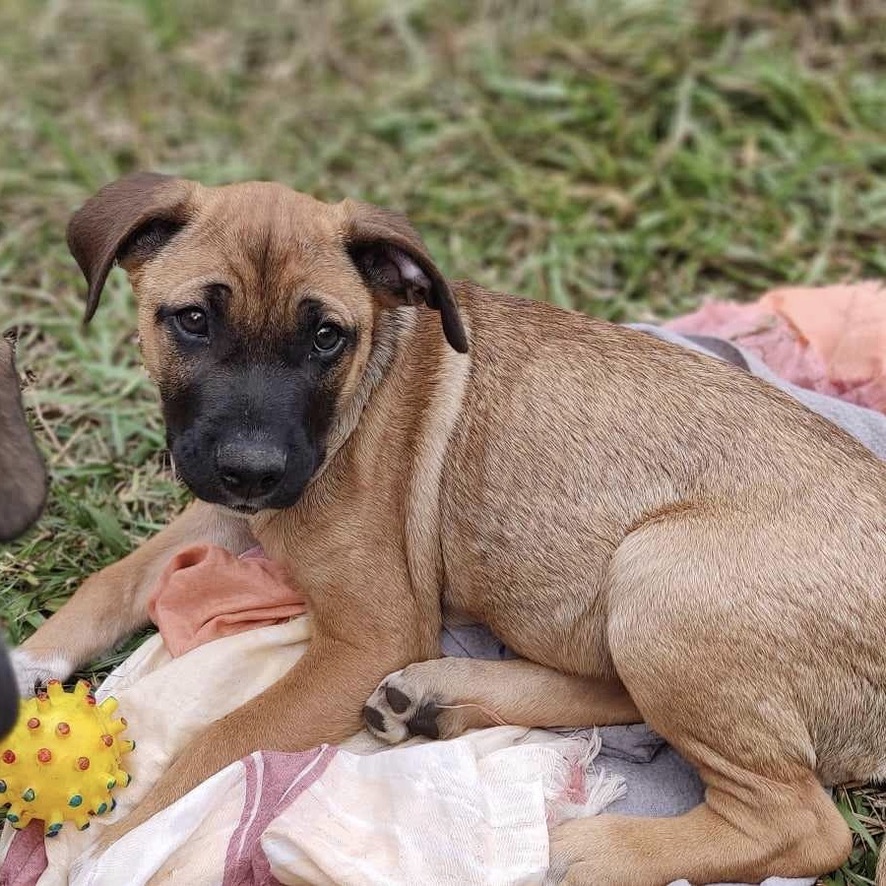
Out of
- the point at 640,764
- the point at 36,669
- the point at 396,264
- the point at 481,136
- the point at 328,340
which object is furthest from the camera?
the point at 481,136

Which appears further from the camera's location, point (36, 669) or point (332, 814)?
point (36, 669)

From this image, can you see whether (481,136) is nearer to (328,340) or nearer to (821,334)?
(821,334)

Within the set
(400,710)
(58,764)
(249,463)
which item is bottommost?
(400,710)

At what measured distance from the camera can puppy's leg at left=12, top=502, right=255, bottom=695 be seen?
5176 millimetres

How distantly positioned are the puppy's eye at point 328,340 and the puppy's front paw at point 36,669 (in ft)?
6.03

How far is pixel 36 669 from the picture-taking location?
202 inches

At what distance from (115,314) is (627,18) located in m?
4.69

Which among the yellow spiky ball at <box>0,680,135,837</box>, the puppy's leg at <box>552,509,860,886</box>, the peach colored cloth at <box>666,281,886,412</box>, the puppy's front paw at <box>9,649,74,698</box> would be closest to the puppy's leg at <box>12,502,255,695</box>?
the puppy's front paw at <box>9,649,74,698</box>

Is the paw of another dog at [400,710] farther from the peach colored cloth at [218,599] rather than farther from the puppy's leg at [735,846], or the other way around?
the puppy's leg at [735,846]

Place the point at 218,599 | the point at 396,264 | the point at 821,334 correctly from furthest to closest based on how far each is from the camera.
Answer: the point at 821,334 < the point at 218,599 < the point at 396,264

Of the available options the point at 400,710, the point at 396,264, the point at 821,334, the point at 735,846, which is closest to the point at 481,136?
the point at 821,334

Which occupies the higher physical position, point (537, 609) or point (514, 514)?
point (514, 514)

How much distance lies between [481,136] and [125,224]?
15.5ft

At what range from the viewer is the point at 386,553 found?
4.89 metres
